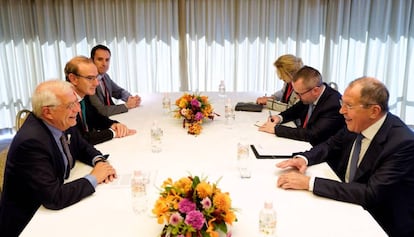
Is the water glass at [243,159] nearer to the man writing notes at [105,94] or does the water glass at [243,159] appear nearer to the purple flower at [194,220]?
the purple flower at [194,220]

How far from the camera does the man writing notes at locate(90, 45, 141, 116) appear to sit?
3377 millimetres

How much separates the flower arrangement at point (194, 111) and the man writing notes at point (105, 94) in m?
0.89

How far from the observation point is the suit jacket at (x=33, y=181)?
1615 millimetres

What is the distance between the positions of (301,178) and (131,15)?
13.2 feet

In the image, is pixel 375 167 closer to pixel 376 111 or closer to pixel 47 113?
pixel 376 111

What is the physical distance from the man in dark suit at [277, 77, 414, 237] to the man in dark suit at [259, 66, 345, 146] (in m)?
0.58

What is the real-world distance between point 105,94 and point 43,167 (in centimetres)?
217

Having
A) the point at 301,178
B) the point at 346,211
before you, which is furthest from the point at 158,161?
the point at 346,211

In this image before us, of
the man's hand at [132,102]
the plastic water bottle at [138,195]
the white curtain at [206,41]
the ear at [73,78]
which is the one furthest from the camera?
the white curtain at [206,41]

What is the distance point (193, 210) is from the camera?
4.02 ft

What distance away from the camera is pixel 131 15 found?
5039mm

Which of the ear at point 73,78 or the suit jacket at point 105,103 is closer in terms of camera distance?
the ear at point 73,78

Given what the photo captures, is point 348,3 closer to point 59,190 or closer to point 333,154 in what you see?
point 333,154

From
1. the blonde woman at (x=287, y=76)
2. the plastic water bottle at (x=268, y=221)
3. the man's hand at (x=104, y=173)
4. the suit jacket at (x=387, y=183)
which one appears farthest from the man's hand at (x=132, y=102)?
the plastic water bottle at (x=268, y=221)
